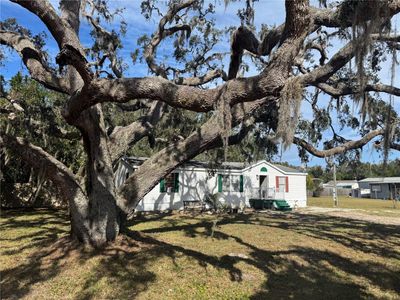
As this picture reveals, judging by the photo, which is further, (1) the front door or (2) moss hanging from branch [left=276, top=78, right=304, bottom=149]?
(1) the front door

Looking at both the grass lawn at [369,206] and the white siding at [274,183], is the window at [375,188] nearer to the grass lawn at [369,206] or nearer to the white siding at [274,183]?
the grass lawn at [369,206]

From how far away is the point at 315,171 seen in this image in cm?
7050

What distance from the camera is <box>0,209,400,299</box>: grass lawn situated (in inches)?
230

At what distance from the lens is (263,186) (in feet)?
79.6

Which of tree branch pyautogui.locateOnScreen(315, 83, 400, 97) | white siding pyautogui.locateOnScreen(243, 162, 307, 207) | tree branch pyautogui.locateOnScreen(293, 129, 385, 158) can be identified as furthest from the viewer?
white siding pyautogui.locateOnScreen(243, 162, 307, 207)

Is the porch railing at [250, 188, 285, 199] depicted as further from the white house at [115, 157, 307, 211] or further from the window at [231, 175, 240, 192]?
the window at [231, 175, 240, 192]

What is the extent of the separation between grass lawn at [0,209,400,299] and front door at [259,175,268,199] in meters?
12.3

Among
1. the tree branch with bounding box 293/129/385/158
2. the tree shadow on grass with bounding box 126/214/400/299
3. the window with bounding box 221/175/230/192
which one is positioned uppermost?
the tree branch with bounding box 293/129/385/158

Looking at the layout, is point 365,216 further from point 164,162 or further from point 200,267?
point 200,267

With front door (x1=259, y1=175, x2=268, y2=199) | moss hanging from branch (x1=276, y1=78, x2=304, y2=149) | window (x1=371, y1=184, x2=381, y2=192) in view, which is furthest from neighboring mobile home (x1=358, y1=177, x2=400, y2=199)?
moss hanging from branch (x1=276, y1=78, x2=304, y2=149)

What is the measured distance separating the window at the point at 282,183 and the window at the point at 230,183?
323cm

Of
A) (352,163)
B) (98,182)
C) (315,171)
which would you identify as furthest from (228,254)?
(315,171)

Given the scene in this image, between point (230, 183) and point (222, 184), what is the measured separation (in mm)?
597

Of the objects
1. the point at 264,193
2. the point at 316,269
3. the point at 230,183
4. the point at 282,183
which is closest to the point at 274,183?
the point at 282,183
